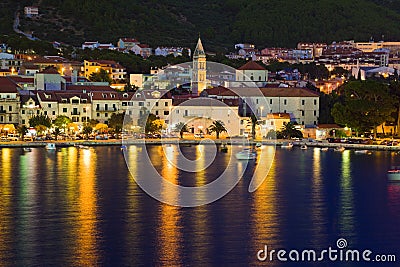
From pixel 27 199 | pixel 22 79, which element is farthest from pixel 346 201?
pixel 22 79

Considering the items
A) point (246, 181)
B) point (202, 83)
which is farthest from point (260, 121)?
point (246, 181)

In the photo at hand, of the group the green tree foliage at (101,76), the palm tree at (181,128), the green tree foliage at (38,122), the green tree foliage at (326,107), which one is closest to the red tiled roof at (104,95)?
the green tree foliage at (38,122)

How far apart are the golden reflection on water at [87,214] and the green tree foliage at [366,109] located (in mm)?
9377

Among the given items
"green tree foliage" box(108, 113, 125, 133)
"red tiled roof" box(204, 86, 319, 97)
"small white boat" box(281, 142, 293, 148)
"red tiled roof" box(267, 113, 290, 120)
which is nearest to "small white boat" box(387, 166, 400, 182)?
"small white boat" box(281, 142, 293, 148)

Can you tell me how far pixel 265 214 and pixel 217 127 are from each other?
49.2ft

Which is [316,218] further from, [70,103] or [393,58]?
[393,58]

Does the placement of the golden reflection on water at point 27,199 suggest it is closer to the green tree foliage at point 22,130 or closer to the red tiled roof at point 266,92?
the green tree foliage at point 22,130

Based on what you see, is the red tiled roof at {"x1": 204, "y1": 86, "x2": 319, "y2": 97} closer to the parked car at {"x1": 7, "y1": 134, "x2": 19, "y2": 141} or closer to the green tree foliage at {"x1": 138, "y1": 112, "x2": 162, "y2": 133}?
the green tree foliage at {"x1": 138, "y1": 112, "x2": 162, "y2": 133}

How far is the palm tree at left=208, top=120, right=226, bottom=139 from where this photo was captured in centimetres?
3228

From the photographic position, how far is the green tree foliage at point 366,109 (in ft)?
99.9

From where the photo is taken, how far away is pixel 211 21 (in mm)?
71375

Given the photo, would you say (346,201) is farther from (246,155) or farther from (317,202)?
(246,155)

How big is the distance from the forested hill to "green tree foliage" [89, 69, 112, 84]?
14.5 meters

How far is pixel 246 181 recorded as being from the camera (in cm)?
2202
